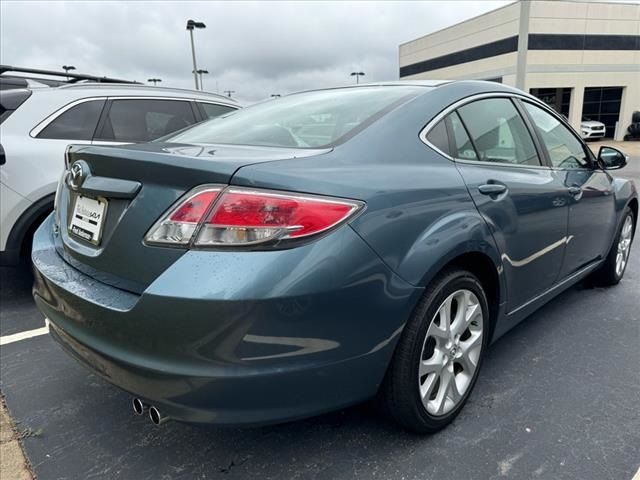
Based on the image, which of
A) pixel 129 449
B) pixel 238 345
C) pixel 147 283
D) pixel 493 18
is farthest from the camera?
pixel 493 18

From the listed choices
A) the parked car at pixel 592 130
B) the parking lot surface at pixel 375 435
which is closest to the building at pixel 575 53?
the parked car at pixel 592 130

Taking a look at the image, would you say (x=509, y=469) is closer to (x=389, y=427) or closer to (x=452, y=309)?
(x=389, y=427)

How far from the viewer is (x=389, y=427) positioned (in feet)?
6.98

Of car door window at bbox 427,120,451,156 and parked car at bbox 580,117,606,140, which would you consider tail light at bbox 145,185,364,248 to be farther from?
parked car at bbox 580,117,606,140

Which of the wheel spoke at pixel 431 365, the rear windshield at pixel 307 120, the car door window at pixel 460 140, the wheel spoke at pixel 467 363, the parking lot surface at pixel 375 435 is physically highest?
the rear windshield at pixel 307 120

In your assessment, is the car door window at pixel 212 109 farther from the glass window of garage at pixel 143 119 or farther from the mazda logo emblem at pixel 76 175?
the mazda logo emblem at pixel 76 175

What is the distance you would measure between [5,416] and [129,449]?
76cm

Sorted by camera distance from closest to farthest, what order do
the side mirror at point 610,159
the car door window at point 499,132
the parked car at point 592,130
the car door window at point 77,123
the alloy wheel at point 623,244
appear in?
the car door window at point 499,132 < the side mirror at point 610,159 < the car door window at point 77,123 < the alloy wheel at point 623,244 < the parked car at point 592,130

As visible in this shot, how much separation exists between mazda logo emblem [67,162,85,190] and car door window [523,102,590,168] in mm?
2417

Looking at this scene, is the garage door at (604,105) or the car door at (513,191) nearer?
the car door at (513,191)

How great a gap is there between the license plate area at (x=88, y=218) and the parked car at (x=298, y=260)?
1 cm

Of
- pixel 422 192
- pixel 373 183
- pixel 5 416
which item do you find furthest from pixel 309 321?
pixel 5 416

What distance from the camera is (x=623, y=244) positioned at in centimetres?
402

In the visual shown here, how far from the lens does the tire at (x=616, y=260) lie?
12.5 feet
